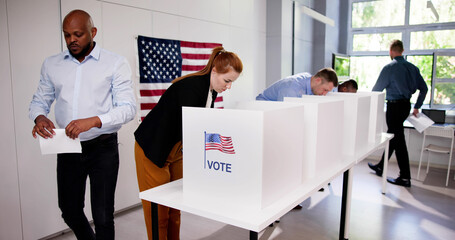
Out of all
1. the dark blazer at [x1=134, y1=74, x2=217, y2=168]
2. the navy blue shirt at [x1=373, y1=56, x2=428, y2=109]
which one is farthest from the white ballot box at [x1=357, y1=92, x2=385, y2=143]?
the dark blazer at [x1=134, y1=74, x2=217, y2=168]

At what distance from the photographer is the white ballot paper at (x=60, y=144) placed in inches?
64.0

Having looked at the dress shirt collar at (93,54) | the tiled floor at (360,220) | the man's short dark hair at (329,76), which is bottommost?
the tiled floor at (360,220)

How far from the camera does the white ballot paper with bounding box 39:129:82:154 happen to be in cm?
162

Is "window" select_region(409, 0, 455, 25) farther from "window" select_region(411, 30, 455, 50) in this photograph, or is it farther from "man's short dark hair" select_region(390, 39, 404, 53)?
"man's short dark hair" select_region(390, 39, 404, 53)

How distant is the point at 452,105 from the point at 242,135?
527 cm

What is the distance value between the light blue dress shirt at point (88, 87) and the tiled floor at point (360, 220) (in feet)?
4.15

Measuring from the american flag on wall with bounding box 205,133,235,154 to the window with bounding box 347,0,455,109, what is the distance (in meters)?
5.01

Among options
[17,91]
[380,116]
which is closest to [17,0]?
[17,91]

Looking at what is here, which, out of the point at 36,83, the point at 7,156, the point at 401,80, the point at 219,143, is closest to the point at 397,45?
the point at 401,80

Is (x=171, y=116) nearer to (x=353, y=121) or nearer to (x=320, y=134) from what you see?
(x=320, y=134)

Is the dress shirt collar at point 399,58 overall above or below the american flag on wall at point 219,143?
above

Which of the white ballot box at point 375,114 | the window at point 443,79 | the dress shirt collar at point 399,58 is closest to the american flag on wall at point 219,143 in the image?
the white ballot box at point 375,114

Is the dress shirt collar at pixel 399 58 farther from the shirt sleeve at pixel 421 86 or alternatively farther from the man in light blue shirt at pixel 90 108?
the man in light blue shirt at pixel 90 108

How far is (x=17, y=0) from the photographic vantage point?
7.54 ft
